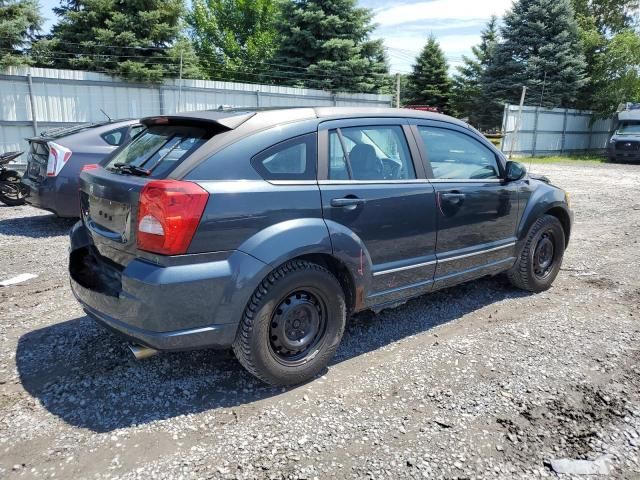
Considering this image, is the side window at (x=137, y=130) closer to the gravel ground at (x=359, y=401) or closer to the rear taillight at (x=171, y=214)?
the rear taillight at (x=171, y=214)

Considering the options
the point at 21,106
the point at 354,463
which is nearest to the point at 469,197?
the point at 354,463

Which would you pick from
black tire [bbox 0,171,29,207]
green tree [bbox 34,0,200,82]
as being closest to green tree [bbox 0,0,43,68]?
green tree [bbox 34,0,200,82]

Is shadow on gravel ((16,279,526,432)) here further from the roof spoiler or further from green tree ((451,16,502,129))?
green tree ((451,16,502,129))

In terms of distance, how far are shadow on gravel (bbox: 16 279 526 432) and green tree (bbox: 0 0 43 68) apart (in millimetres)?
12804

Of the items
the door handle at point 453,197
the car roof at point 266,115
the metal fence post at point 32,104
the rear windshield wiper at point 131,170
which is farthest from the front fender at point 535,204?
the metal fence post at point 32,104

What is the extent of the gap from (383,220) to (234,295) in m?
1.25

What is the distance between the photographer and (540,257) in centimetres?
512

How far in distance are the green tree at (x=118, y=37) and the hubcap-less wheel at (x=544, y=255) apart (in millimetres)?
14693

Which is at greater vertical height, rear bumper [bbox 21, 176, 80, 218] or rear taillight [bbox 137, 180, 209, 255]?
rear taillight [bbox 137, 180, 209, 255]

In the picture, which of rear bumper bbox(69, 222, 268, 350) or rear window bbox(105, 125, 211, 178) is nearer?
rear bumper bbox(69, 222, 268, 350)

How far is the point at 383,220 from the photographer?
356 cm

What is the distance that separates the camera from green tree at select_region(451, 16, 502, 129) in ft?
92.6

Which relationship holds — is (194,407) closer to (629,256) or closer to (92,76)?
(629,256)

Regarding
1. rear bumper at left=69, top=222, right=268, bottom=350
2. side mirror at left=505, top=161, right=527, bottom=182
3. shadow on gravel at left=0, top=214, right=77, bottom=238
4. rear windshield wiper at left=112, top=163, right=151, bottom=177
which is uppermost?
rear windshield wiper at left=112, top=163, right=151, bottom=177
